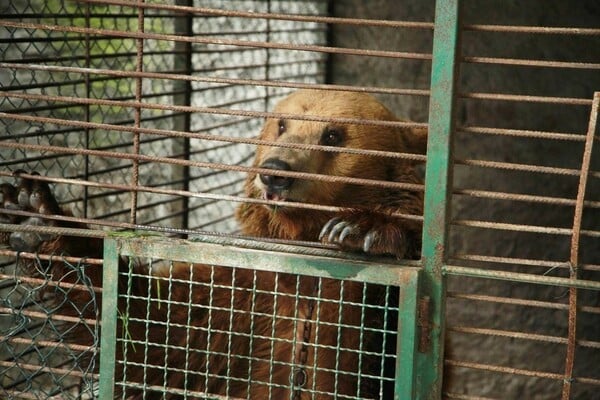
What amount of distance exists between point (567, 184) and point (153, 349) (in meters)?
2.95

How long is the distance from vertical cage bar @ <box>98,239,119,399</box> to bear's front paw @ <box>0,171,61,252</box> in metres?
0.42

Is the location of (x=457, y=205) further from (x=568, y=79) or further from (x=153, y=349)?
(x=153, y=349)

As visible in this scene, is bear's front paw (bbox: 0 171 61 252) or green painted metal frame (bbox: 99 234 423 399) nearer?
green painted metal frame (bbox: 99 234 423 399)

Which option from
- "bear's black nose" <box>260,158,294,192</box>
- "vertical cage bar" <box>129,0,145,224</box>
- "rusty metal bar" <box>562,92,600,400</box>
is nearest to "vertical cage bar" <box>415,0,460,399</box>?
"rusty metal bar" <box>562,92,600,400</box>

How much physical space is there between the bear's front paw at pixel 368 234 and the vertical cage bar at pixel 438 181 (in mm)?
137

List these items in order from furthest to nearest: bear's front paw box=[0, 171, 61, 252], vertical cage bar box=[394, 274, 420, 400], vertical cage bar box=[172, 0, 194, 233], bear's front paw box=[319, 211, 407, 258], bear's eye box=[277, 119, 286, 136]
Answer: vertical cage bar box=[172, 0, 194, 233] < bear's eye box=[277, 119, 286, 136] < bear's front paw box=[0, 171, 61, 252] < bear's front paw box=[319, 211, 407, 258] < vertical cage bar box=[394, 274, 420, 400]

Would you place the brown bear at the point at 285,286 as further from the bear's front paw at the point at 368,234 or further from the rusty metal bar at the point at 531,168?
the rusty metal bar at the point at 531,168

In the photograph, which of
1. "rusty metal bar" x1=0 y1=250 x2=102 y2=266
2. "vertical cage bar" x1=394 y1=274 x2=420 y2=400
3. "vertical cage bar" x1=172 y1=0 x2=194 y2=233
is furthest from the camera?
"vertical cage bar" x1=172 y1=0 x2=194 y2=233

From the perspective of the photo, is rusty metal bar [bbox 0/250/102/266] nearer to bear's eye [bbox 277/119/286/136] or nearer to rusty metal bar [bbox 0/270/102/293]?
rusty metal bar [bbox 0/270/102/293]

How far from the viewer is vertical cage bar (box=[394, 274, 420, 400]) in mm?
3080

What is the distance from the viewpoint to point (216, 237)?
336 centimetres

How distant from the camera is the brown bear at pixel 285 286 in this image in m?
3.53

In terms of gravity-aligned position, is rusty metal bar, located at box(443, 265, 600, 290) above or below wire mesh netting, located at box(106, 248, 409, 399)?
above

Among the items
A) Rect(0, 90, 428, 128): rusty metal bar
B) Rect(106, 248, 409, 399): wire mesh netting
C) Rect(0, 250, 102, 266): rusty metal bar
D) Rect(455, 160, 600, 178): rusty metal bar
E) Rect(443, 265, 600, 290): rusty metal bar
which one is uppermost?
Rect(0, 90, 428, 128): rusty metal bar
